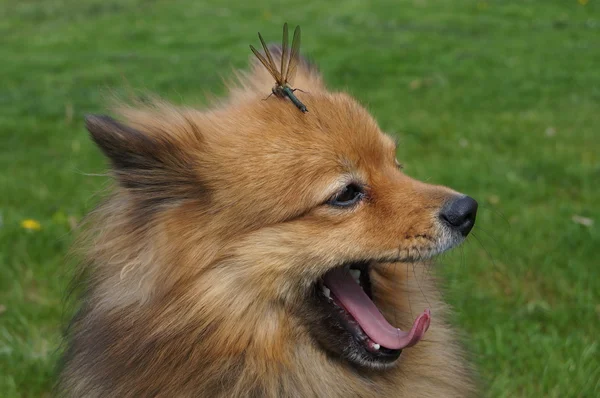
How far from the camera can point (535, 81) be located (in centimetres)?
824

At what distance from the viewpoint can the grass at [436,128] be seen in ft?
12.1

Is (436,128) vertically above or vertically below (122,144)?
below

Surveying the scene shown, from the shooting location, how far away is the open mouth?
7.85ft

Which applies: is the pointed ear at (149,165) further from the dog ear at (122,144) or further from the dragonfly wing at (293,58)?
the dragonfly wing at (293,58)

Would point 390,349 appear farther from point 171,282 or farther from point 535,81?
point 535,81

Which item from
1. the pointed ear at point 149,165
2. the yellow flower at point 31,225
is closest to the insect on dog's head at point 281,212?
the pointed ear at point 149,165

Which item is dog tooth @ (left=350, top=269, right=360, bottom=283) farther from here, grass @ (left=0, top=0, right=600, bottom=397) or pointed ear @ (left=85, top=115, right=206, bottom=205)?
grass @ (left=0, top=0, right=600, bottom=397)

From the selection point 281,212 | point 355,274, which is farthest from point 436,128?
point 281,212

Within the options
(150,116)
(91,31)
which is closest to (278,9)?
(91,31)

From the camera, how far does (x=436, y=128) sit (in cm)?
684

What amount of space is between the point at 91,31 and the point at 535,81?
853 centimetres

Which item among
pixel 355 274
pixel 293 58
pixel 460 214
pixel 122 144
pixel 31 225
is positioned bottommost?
pixel 31 225

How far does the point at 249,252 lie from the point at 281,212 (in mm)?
172

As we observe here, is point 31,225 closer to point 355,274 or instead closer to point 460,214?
point 355,274
